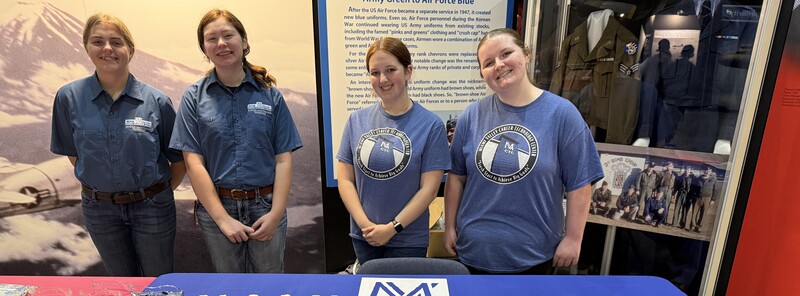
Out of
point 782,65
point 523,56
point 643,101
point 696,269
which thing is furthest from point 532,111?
point 696,269

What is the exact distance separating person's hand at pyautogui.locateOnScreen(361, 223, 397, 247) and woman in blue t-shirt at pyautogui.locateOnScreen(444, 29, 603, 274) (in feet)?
0.99

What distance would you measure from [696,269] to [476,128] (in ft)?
6.03

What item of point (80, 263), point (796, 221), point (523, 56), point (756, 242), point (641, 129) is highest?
point (523, 56)

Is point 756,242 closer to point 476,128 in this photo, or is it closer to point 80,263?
point 476,128

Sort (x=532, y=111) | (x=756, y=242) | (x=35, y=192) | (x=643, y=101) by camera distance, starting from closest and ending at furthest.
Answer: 1. (x=532, y=111)
2. (x=756, y=242)
3. (x=643, y=101)
4. (x=35, y=192)

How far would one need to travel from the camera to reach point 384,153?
1691 millimetres

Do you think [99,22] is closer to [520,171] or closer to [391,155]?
[391,155]

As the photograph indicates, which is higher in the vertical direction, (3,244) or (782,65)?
(782,65)

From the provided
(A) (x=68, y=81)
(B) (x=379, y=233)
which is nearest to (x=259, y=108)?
(B) (x=379, y=233)

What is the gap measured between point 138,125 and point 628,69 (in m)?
2.49

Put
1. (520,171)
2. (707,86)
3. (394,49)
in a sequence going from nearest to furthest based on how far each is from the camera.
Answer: (520,171) < (394,49) < (707,86)

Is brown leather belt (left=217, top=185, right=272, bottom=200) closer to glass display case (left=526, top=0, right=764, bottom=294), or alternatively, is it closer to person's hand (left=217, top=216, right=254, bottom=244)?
person's hand (left=217, top=216, right=254, bottom=244)

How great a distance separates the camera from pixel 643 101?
7.89 feet

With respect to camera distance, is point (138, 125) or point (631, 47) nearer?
point (138, 125)
